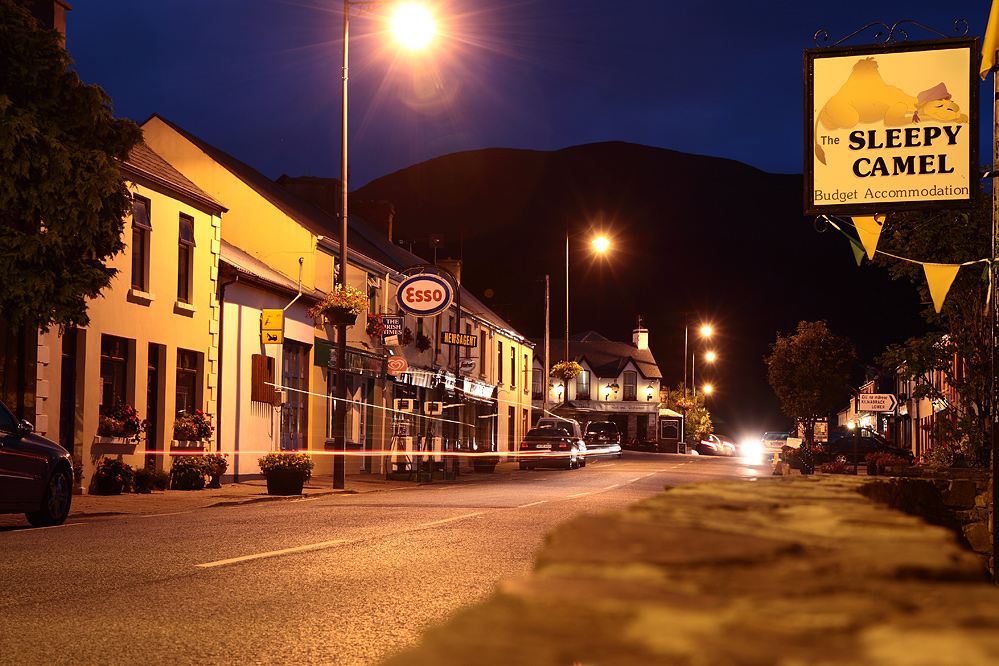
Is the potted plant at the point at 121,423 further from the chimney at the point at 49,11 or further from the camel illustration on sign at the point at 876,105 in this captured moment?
the camel illustration on sign at the point at 876,105

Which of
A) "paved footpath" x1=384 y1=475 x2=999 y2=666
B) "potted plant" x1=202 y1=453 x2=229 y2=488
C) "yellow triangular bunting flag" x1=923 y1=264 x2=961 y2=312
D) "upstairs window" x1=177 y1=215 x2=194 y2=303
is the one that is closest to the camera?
"paved footpath" x1=384 y1=475 x2=999 y2=666

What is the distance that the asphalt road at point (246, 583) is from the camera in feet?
19.0

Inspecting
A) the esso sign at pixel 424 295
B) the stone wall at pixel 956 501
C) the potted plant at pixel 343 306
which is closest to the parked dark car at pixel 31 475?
the stone wall at pixel 956 501

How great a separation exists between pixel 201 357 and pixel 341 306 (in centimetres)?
368

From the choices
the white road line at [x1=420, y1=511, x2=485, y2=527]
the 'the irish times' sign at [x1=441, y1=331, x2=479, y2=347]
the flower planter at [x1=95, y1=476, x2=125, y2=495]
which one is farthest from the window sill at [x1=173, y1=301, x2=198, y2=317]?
the 'the irish times' sign at [x1=441, y1=331, x2=479, y2=347]

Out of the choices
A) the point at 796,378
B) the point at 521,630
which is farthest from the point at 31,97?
the point at 796,378

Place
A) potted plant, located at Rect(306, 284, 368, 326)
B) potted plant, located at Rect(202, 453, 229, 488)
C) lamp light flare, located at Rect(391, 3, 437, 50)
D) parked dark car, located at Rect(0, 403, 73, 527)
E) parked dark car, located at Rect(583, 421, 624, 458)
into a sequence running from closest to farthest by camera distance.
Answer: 1. parked dark car, located at Rect(0, 403, 73, 527)
2. lamp light flare, located at Rect(391, 3, 437, 50)
3. potted plant, located at Rect(202, 453, 229, 488)
4. potted plant, located at Rect(306, 284, 368, 326)
5. parked dark car, located at Rect(583, 421, 624, 458)

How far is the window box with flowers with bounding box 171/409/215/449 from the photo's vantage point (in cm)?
2291

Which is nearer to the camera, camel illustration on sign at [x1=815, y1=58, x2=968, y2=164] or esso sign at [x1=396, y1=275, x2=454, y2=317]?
camel illustration on sign at [x1=815, y1=58, x2=968, y2=164]

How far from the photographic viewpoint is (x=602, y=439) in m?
68.8

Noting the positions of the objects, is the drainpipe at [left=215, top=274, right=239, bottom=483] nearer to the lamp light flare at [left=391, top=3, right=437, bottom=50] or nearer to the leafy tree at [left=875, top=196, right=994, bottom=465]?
the lamp light flare at [left=391, top=3, right=437, bottom=50]

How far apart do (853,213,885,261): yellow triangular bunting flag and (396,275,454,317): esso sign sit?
823 inches

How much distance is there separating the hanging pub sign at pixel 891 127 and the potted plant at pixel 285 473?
523 inches

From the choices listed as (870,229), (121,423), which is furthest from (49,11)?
(870,229)
